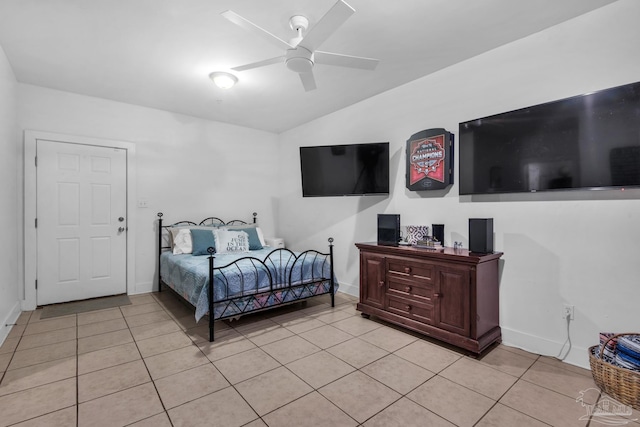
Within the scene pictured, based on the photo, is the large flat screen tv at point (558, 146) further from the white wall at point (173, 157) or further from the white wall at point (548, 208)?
the white wall at point (173, 157)

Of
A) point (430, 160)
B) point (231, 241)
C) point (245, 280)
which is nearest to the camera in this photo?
point (245, 280)

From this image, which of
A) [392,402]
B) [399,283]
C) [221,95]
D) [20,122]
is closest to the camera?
[392,402]

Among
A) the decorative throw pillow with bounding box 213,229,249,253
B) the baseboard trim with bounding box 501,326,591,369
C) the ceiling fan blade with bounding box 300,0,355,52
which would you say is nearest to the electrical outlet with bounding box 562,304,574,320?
the baseboard trim with bounding box 501,326,591,369

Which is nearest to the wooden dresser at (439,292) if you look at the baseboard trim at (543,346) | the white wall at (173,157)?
the baseboard trim at (543,346)

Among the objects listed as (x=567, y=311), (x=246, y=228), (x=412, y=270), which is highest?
(x=246, y=228)

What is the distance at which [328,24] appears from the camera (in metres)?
1.85

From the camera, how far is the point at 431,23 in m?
2.34

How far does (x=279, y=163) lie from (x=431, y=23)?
3710 mm

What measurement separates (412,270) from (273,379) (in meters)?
1.52

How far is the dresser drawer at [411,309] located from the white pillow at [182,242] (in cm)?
271

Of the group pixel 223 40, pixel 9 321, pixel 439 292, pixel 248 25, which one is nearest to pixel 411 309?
pixel 439 292

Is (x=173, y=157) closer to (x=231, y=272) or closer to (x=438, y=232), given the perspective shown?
(x=231, y=272)

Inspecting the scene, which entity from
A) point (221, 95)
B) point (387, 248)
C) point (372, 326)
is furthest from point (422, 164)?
point (221, 95)

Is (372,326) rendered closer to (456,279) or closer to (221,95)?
(456,279)
